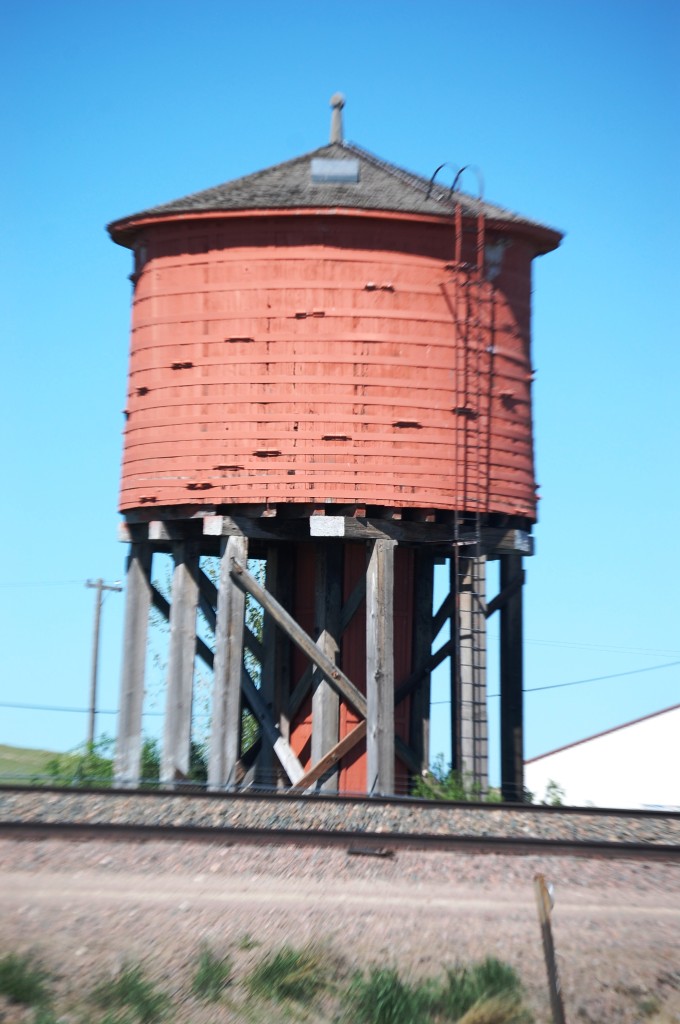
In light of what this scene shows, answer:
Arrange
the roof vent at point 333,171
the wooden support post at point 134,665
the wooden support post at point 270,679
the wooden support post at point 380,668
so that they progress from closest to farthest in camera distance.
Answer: the wooden support post at point 380,668
the wooden support post at point 134,665
the roof vent at point 333,171
the wooden support post at point 270,679

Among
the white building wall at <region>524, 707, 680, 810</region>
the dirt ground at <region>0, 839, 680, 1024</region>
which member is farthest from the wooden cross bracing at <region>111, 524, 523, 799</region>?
the white building wall at <region>524, 707, 680, 810</region>

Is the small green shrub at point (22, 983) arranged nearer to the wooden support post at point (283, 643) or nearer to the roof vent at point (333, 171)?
the wooden support post at point (283, 643)

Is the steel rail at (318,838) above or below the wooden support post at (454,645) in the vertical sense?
below

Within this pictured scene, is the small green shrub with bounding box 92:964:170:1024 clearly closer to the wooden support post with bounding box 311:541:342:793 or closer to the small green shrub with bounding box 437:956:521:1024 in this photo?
Answer: the small green shrub with bounding box 437:956:521:1024

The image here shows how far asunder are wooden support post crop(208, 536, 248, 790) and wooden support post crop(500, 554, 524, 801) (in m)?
3.26

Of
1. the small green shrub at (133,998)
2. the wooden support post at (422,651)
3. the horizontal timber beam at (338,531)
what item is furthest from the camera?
the wooden support post at (422,651)

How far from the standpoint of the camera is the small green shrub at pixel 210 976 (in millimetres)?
7012

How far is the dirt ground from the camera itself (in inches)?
291

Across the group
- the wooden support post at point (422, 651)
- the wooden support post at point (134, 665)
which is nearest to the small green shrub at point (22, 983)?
the wooden support post at point (134, 665)

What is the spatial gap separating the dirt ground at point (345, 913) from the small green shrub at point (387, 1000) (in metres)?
0.27

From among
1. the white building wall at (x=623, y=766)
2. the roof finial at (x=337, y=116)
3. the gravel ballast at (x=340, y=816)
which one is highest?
the roof finial at (x=337, y=116)

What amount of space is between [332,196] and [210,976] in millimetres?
10331

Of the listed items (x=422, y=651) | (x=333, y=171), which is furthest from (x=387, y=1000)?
(x=333, y=171)

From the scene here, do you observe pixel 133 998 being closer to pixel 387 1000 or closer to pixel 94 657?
pixel 387 1000
